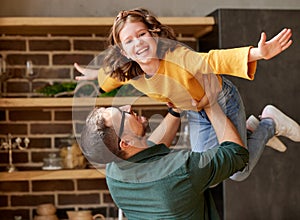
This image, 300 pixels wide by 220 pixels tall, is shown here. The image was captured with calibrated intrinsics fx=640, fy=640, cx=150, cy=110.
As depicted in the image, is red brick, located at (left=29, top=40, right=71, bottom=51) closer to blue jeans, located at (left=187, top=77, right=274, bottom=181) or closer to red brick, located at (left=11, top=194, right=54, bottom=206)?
red brick, located at (left=11, top=194, right=54, bottom=206)

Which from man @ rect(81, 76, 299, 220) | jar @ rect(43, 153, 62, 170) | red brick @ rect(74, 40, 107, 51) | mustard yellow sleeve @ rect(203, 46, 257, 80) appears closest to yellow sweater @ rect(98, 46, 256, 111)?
mustard yellow sleeve @ rect(203, 46, 257, 80)

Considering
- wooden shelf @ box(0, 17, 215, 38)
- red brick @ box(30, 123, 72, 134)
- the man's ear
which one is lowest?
the man's ear

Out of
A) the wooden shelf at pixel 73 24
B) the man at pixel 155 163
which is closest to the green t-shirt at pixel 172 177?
the man at pixel 155 163

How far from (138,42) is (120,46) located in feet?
0.34

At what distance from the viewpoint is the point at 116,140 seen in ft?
6.94

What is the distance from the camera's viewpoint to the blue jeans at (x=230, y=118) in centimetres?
229

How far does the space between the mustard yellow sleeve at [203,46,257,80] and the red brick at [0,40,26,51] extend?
232 centimetres

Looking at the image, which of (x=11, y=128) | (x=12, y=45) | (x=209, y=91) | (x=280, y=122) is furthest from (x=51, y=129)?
(x=209, y=91)

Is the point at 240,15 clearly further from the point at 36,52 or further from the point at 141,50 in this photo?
the point at 141,50

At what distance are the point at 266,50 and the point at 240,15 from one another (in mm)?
1932

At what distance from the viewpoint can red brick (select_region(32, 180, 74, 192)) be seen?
417 cm

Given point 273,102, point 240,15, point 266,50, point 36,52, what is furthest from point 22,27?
point 266,50

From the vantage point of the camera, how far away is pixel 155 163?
2.18 meters

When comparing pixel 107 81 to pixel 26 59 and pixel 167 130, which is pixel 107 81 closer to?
pixel 167 130
